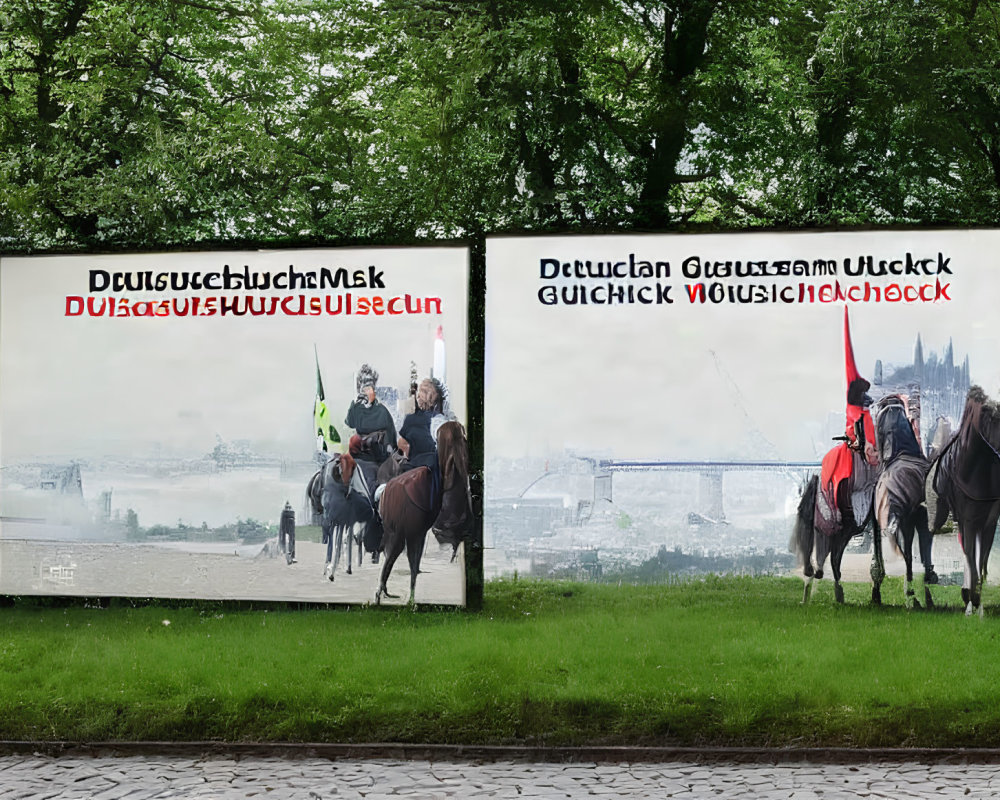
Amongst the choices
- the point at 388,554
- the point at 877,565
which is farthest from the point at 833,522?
the point at 388,554

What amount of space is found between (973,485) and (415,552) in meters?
3.32

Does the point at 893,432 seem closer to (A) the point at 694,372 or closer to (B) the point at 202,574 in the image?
(A) the point at 694,372

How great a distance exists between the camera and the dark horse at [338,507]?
689 centimetres

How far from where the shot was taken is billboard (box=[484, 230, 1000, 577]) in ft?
21.8

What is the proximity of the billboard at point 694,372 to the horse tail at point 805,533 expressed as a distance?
6 centimetres

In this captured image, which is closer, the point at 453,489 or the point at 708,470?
the point at 708,470

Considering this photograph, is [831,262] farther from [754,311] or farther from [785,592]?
[785,592]

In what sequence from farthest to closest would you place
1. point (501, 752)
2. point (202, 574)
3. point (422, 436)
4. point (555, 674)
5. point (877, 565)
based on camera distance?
point (202, 574) → point (422, 436) → point (877, 565) → point (555, 674) → point (501, 752)

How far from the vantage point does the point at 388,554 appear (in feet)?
22.6

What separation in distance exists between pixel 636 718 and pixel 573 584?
2.80ft

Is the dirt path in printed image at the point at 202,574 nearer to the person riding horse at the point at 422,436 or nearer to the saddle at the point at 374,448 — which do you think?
the person riding horse at the point at 422,436

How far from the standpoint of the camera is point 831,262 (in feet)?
22.0

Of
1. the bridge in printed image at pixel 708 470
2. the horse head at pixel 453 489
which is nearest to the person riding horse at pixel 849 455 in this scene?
the bridge in printed image at pixel 708 470

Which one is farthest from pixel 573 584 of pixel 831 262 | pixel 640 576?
pixel 831 262
